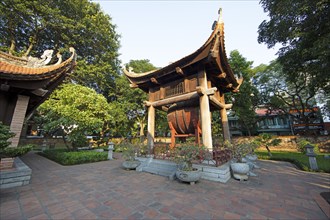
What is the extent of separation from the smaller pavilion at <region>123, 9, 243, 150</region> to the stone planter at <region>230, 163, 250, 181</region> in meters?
1.20

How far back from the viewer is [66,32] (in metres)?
17.3

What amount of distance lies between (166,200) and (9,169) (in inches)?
227

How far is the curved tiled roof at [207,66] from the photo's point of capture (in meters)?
5.79

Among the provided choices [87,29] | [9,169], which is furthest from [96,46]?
[9,169]

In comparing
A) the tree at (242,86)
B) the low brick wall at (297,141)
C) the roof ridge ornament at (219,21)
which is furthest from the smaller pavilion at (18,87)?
the low brick wall at (297,141)

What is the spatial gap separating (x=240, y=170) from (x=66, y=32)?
22.7 metres

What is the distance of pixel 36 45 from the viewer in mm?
17094

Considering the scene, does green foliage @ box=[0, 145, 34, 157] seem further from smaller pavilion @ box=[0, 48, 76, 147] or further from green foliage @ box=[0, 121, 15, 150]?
smaller pavilion @ box=[0, 48, 76, 147]

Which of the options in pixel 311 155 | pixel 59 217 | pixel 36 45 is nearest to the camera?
pixel 59 217

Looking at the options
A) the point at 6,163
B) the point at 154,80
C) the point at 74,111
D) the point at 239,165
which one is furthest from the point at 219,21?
the point at 74,111

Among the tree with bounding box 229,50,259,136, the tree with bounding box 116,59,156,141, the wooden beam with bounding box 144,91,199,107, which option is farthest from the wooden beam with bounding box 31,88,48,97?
the tree with bounding box 229,50,259,136

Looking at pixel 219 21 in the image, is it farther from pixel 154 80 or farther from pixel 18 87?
pixel 18 87

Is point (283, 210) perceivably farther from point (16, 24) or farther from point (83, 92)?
point (16, 24)

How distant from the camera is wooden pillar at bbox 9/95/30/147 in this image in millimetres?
5078
